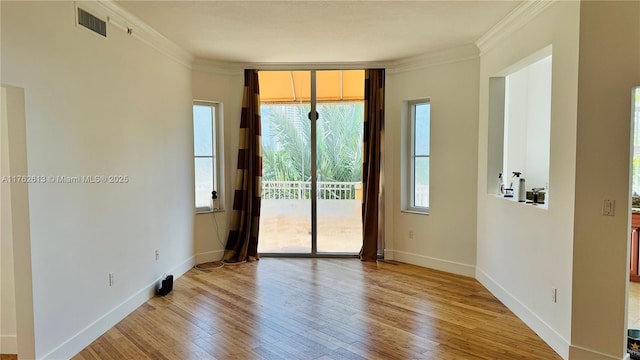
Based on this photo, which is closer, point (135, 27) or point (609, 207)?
point (609, 207)

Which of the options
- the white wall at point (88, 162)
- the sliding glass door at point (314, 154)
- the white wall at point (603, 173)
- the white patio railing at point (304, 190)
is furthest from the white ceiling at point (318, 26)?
the white patio railing at point (304, 190)

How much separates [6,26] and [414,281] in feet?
13.8

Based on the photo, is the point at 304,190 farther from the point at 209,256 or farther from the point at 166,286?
the point at 166,286

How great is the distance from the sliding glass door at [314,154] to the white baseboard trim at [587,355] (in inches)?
128

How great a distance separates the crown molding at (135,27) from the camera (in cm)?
319

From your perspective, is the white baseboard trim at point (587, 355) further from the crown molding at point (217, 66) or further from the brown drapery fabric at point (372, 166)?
the crown molding at point (217, 66)

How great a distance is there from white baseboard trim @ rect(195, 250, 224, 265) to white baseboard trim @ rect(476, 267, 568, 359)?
3.32 m

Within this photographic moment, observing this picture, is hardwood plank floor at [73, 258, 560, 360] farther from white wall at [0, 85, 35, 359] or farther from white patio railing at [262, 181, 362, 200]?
white patio railing at [262, 181, 362, 200]

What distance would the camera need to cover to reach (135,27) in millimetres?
3740

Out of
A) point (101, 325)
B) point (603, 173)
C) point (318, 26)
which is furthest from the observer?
point (318, 26)

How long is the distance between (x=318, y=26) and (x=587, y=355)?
3418 mm

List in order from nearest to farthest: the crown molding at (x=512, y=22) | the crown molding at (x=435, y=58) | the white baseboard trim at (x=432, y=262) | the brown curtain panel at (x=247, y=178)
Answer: the crown molding at (x=512, y=22) < the crown molding at (x=435, y=58) < the white baseboard trim at (x=432, y=262) < the brown curtain panel at (x=247, y=178)

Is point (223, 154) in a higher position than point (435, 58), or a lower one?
lower

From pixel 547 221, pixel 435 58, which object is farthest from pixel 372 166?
pixel 547 221
